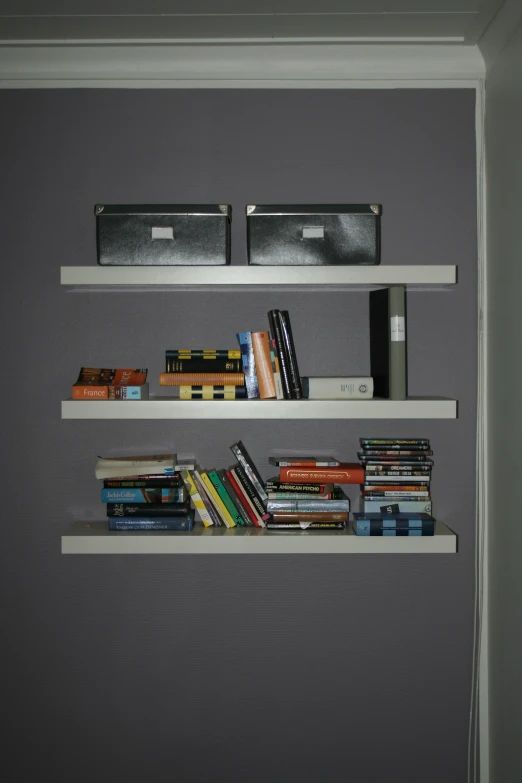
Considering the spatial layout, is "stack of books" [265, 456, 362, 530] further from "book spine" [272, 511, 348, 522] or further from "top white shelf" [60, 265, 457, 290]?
"top white shelf" [60, 265, 457, 290]

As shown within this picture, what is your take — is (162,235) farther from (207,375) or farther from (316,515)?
(316,515)

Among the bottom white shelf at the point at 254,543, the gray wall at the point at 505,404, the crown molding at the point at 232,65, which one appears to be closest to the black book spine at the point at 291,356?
the bottom white shelf at the point at 254,543

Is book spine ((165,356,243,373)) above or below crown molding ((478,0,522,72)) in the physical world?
below

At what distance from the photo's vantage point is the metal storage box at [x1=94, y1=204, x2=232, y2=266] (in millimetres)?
1777

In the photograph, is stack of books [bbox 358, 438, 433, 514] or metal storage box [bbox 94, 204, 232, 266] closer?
metal storage box [bbox 94, 204, 232, 266]

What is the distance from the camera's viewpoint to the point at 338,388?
184cm

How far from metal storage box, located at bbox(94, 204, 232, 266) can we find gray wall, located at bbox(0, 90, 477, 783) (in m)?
0.24

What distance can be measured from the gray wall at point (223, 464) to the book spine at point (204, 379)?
230 mm

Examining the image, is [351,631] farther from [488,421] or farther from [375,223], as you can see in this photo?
[375,223]

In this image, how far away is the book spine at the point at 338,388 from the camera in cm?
184

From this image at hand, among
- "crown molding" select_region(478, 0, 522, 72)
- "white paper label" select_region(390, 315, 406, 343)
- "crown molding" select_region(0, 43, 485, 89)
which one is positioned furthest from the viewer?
"crown molding" select_region(0, 43, 485, 89)

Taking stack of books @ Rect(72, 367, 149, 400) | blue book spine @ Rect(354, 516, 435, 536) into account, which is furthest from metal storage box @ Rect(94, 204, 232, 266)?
blue book spine @ Rect(354, 516, 435, 536)

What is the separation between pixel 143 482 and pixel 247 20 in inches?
54.3

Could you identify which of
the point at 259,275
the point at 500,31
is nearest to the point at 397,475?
the point at 259,275
